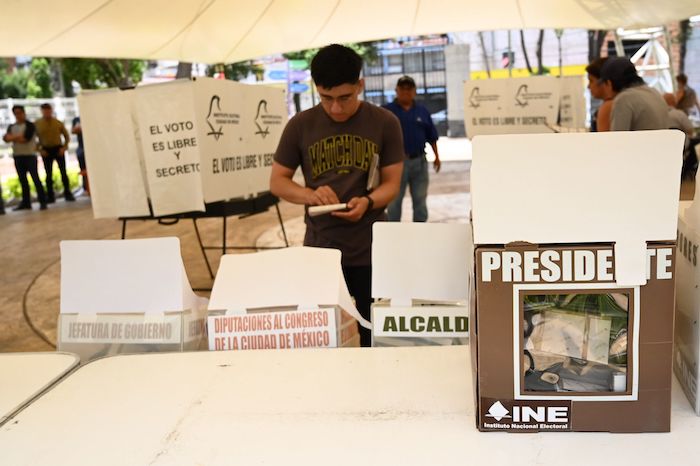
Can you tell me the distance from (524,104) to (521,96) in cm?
8

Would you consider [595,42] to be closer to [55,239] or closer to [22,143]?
[22,143]

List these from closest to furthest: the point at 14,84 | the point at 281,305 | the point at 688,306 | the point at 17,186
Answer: the point at 688,306 → the point at 281,305 → the point at 17,186 → the point at 14,84

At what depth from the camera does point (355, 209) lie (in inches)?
87.4

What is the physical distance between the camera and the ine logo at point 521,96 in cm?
598

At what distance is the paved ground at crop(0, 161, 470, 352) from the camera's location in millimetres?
4324

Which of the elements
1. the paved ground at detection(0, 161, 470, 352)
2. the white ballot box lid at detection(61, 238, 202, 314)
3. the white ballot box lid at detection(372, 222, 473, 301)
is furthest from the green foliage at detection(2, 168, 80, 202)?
the white ballot box lid at detection(372, 222, 473, 301)

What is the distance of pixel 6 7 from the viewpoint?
3330 mm

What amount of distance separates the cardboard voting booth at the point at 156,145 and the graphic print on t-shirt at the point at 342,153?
155 cm

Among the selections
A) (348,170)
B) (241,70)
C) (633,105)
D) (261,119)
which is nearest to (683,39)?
(241,70)

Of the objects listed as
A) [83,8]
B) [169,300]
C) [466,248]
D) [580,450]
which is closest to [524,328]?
[580,450]

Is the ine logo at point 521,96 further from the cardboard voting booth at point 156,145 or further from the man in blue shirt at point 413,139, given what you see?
the cardboard voting booth at point 156,145

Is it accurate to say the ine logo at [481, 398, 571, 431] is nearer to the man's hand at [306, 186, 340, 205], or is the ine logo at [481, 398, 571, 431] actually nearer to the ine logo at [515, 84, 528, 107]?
the man's hand at [306, 186, 340, 205]

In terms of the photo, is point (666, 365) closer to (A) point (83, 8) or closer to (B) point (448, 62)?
(A) point (83, 8)

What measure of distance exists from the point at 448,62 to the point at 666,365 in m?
A: 17.0
